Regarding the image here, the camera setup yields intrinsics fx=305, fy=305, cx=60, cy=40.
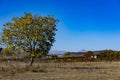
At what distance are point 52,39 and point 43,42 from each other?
1.68 metres

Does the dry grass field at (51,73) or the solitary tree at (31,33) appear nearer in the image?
the dry grass field at (51,73)

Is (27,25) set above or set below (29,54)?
above

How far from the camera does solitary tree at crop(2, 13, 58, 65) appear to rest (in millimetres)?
45031

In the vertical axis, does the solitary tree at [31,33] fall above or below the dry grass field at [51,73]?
above

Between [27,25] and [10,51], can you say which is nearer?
[27,25]

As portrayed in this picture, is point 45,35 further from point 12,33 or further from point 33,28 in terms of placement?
point 12,33

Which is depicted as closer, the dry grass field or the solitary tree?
the dry grass field

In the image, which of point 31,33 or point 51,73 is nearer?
point 51,73

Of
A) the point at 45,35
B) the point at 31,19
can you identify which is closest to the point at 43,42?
the point at 45,35

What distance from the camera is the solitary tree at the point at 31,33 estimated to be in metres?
45.0

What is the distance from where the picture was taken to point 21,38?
45.6 meters

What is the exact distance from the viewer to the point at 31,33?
45.0 m

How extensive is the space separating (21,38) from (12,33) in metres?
1.53

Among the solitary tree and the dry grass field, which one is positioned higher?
the solitary tree
